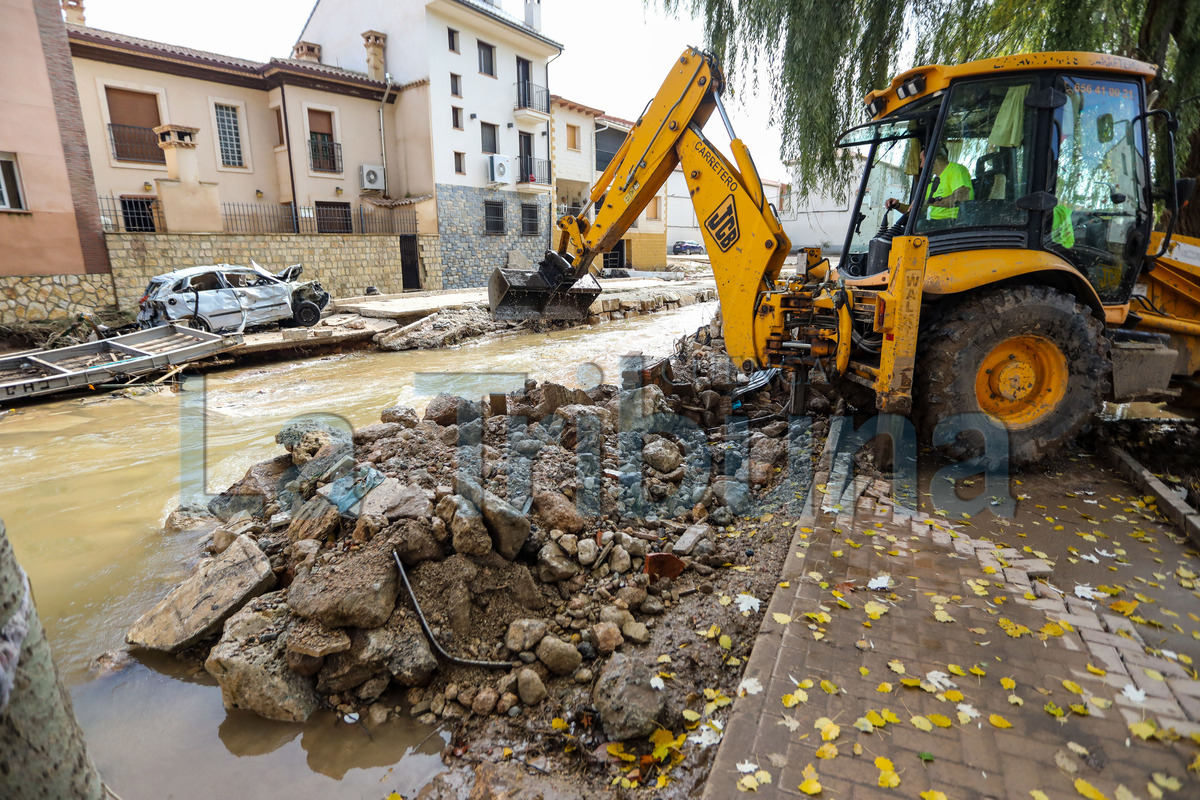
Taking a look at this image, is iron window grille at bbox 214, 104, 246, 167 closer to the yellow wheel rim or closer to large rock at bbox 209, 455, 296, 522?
large rock at bbox 209, 455, 296, 522

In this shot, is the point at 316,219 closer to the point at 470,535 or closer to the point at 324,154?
the point at 324,154

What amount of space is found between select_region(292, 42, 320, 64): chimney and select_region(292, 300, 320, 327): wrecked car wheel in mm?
17590

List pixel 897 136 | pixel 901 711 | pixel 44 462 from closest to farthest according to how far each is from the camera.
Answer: pixel 901 711, pixel 897 136, pixel 44 462

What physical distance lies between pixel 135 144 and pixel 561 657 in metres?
22.9

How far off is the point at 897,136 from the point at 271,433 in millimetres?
8050

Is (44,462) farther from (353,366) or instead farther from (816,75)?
(816,75)

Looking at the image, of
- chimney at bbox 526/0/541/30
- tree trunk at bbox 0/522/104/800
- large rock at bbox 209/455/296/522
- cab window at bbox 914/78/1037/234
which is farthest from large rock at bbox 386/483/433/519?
chimney at bbox 526/0/541/30

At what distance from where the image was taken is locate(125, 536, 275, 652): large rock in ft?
11.8

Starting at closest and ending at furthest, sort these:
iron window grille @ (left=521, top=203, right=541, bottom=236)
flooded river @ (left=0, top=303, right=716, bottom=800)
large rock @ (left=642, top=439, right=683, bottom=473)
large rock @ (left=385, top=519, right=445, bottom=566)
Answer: flooded river @ (left=0, top=303, right=716, bottom=800) → large rock @ (left=385, top=519, right=445, bottom=566) → large rock @ (left=642, top=439, right=683, bottom=473) → iron window grille @ (left=521, top=203, right=541, bottom=236)

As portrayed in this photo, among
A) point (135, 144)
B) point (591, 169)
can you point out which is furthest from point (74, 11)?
point (591, 169)

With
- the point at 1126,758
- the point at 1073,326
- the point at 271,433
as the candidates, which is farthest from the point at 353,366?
the point at 1126,758

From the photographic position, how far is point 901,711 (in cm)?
258

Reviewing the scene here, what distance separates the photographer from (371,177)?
906 inches

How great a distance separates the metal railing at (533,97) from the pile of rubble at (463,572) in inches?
972
